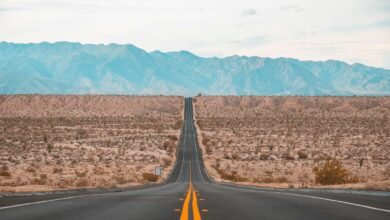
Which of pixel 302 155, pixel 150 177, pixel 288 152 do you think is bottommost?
pixel 150 177

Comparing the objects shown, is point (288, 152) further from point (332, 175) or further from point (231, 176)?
point (332, 175)

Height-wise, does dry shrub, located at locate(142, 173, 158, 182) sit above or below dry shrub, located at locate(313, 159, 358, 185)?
below

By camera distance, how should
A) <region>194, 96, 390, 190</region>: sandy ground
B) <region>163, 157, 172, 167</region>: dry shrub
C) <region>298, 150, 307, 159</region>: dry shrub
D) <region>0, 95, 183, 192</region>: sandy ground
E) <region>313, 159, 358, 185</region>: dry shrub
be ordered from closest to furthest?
<region>313, 159, 358, 185</region>: dry shrub, <region>0, 95, 183, 192</region>: sandy ground, <region>194, 96, 390, 190</region>: sandy ground, <region>163, 157, 172, 167</region>: dry shrub, <region>298, 150, 307, 159</region>: dry shrub

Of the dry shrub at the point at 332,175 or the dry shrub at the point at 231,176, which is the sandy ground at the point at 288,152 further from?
the dry shrub at the point at 332,175

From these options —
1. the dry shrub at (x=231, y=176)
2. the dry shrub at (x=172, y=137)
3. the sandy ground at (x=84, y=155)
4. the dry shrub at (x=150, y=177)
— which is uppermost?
the dry shrub at (x=172, y=137)

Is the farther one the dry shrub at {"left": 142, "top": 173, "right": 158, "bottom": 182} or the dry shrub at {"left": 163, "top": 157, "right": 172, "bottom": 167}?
the dry shrub at {"left": 163, "top": 157, "right": 172, "bottom": 167}

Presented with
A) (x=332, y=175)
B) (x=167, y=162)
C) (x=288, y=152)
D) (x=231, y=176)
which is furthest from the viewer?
(x=288, y=152)

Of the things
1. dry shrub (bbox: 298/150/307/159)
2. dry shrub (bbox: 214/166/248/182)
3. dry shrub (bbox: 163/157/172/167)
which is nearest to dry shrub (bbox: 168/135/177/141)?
dry shrub (bbox: 163/157/172/167)

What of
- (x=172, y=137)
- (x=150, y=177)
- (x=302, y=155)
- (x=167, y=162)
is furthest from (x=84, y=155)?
(x=172, y=137)

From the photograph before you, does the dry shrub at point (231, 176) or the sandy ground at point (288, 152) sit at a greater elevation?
the sandy ground at point (288, 152)

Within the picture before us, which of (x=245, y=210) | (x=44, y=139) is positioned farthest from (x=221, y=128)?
(x=245, y=210)

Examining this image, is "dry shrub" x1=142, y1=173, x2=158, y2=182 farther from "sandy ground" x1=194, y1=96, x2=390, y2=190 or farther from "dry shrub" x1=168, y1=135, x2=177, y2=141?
"dry shrub" x1=168, y1=135, x2=177, y2=141

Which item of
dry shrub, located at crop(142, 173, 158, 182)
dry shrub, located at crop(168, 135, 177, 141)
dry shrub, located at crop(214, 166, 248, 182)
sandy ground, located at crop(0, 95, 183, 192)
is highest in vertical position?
dry shrub, located at crop(168, 135, 177, 141)

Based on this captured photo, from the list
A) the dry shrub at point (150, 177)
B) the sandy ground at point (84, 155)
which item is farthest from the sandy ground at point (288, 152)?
the sandy ground at point (84, 155)
